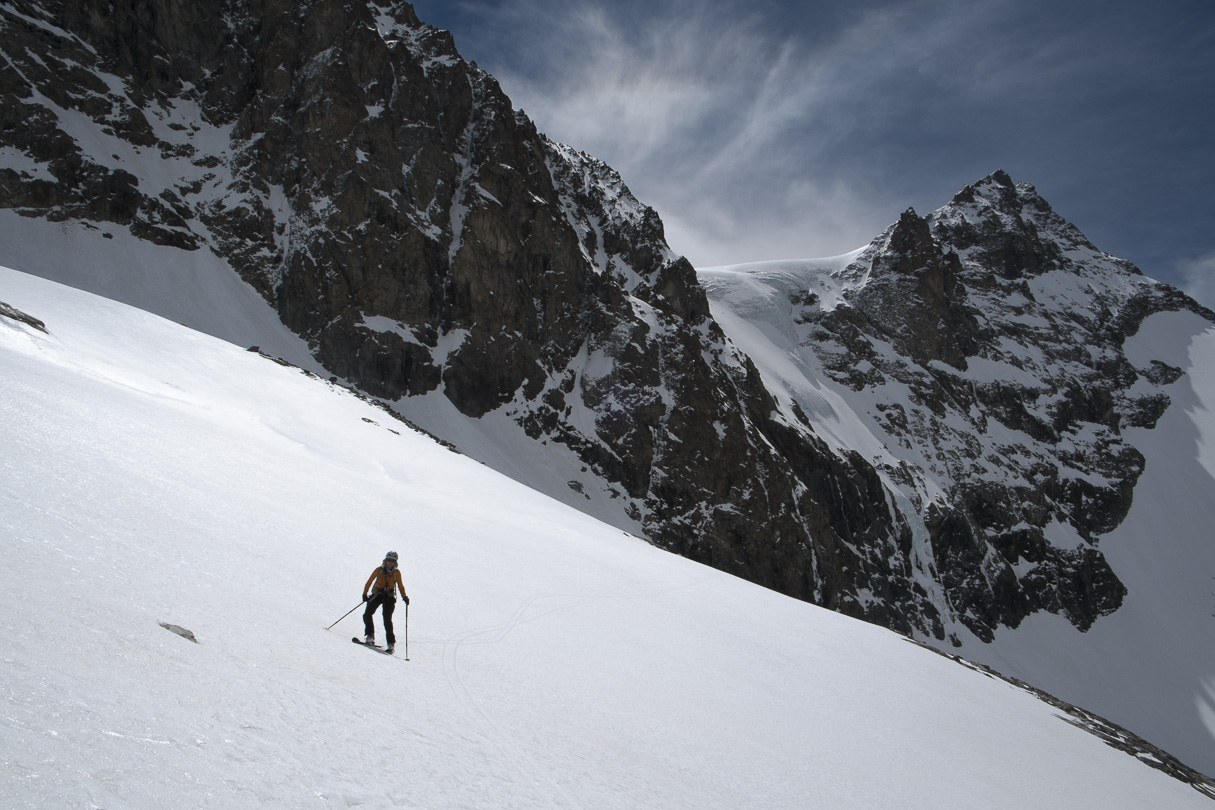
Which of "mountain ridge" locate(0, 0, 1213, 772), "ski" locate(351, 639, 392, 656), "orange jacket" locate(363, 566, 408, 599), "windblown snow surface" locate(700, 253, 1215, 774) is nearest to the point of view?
"ski" locate(351, 639, 392, 656)

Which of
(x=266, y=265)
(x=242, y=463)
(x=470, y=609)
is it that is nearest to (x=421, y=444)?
(x=242, y=463)

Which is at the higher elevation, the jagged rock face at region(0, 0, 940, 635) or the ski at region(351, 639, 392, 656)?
the jagged rock face at region(0, 0, 940, 635)

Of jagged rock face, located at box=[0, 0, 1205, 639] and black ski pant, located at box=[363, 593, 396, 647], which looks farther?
jagged rock face, located at box=[0, 0, 1205, 639]

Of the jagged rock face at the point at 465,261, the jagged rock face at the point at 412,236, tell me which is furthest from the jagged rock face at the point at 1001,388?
the jagged rock face at the point at 412,236

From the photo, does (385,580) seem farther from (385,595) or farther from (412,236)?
(412,236)

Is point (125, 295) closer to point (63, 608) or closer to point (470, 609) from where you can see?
point (470, 609)

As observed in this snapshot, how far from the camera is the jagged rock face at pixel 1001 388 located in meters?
89.1

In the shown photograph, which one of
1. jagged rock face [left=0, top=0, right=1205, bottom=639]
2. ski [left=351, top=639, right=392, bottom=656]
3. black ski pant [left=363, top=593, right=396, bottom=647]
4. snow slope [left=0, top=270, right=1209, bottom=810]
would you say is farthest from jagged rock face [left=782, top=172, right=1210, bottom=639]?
ski [left=351, top=639, right=392, bottom=656]

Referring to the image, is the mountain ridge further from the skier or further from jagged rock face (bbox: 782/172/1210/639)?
the skier

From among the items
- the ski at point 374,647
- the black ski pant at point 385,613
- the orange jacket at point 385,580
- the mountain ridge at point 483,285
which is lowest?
the ski at point 374,647

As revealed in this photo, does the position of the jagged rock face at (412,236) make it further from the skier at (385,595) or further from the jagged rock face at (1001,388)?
the skier at (385,595)

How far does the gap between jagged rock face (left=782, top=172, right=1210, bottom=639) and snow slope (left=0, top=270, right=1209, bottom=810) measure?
3105 inches

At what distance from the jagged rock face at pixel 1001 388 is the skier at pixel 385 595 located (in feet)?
287

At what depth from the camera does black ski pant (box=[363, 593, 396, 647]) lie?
7699mm
